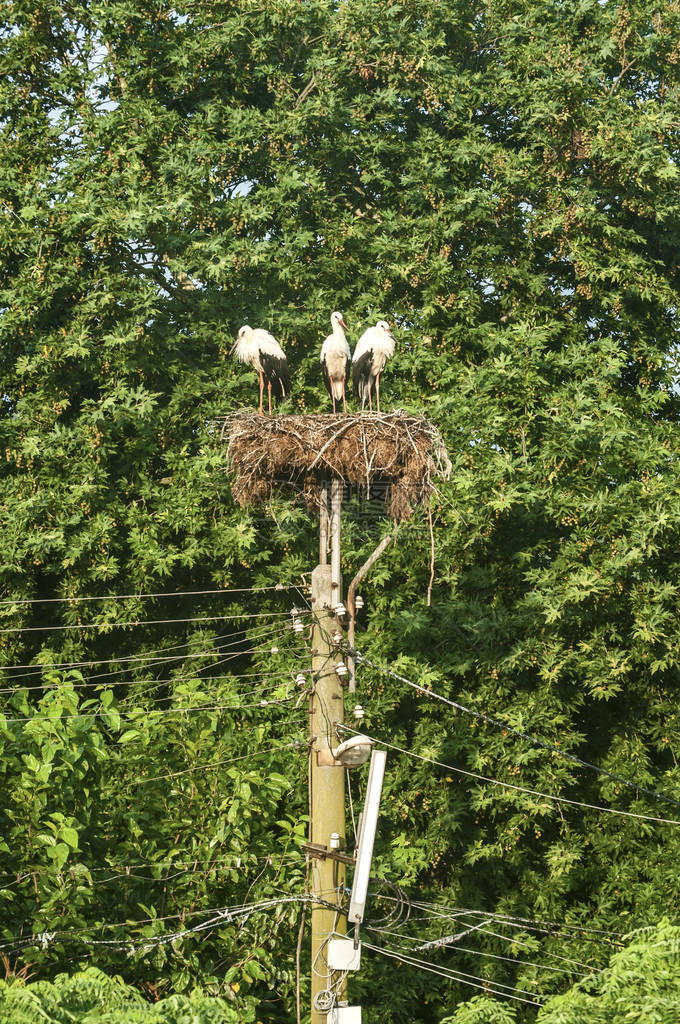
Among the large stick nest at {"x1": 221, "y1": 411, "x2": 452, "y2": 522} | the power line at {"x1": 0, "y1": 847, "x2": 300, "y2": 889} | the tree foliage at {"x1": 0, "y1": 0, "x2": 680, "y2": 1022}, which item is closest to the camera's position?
the large stick nest at {"x1": 221, "y1": 411, "x2": 452, "y2": 522}

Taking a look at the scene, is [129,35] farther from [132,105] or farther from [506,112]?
[506,112]

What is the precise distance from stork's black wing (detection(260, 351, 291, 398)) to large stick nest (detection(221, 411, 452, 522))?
210cm

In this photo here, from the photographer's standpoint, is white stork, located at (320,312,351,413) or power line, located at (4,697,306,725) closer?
power line, located at (4,697,306,725)

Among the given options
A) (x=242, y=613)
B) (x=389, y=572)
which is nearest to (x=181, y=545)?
(x=242, y=613)

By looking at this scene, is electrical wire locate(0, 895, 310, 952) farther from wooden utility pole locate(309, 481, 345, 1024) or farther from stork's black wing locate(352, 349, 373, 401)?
stork's black wing locate(352, 349, 373, 401)

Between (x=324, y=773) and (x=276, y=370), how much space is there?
4.87 metres

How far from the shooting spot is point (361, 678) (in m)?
14.3

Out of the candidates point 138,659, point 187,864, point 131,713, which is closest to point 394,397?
point 138,659

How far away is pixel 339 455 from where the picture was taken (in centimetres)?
1037

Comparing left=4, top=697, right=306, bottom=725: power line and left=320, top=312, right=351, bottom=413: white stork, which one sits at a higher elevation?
left=320, top=312, right=351, bottom=413: white stork

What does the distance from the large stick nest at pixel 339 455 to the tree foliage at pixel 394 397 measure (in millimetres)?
941

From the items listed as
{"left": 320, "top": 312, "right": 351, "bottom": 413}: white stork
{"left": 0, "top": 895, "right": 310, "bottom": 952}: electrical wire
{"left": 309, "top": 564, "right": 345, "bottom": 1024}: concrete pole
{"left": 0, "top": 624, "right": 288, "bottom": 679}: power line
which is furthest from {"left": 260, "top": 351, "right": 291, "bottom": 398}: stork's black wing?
{"left": 0, "top": 895, "right": 310, "bottom": 952}: electrical wire

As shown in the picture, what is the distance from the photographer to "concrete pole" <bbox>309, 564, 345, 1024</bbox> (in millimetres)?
9430

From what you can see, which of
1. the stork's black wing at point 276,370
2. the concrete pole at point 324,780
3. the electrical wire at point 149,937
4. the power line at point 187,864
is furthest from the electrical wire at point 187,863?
the stork's black wing at point 276,370
